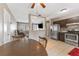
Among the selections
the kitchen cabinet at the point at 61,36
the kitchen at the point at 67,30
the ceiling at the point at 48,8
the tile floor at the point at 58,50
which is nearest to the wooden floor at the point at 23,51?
the tile floor at the point at 58,50

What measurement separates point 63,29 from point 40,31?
2.92 meters

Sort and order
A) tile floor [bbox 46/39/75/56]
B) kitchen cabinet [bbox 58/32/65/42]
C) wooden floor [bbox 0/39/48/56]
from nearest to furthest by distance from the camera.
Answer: wooden floor [bbox 0/39/48/56], tile floor [bbox 46/39/75/56], kitchen cabinet [bbox 58/32/65/42]

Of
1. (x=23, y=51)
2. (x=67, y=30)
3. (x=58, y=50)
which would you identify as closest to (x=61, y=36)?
(x=67, y=30)

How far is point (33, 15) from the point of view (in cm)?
546

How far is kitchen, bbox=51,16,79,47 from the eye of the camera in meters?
6.05

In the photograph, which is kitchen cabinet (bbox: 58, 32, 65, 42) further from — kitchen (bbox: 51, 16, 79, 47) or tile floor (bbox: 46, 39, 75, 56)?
tile floor (bbox: 46, 39, 75, 56)

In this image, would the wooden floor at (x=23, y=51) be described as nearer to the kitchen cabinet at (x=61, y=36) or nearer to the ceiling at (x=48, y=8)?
the ceiling at (x=48, y=8)

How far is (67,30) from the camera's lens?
728 cm

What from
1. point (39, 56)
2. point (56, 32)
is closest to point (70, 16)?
point (56, 32)

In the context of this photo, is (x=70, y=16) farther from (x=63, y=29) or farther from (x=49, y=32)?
(x=49, y=32)

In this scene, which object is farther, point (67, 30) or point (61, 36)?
point (61, 36)

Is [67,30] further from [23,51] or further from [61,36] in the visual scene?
[23,51]

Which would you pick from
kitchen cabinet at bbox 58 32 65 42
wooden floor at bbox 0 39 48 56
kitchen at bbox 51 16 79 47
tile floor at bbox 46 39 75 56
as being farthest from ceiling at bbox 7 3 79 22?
wooden floor at bbox 0 39 48 56

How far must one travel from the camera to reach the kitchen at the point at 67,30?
19.9ft
